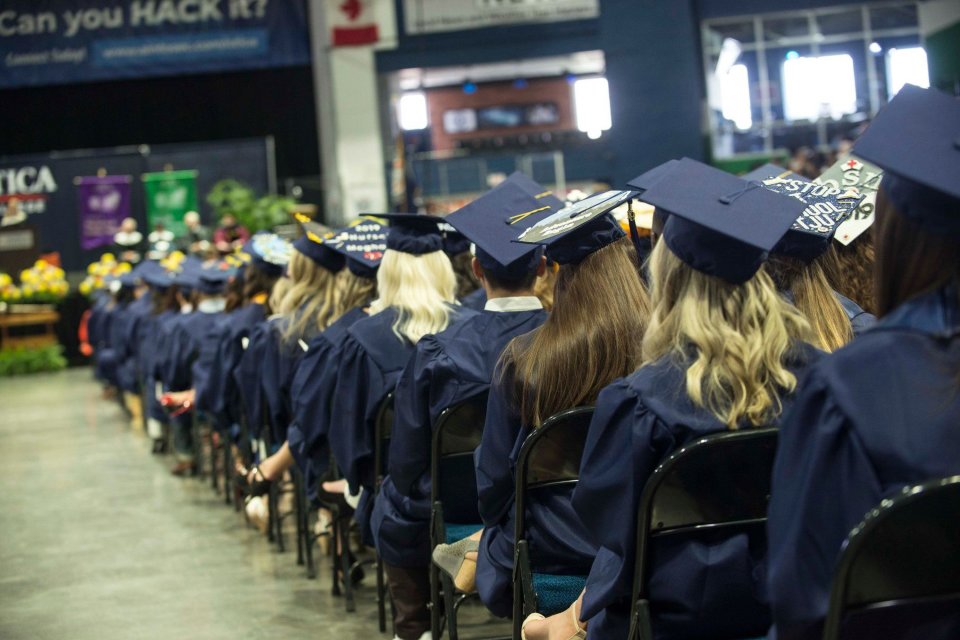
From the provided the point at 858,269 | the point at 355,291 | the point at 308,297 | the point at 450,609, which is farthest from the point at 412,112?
the point at 450,609

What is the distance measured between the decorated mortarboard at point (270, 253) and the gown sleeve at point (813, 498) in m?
4.71

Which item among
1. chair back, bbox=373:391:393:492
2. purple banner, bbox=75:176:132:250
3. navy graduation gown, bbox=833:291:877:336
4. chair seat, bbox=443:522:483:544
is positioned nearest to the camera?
navy graduation gown, bbox=833:291:877:336

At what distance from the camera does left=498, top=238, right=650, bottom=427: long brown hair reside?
8.75 ft

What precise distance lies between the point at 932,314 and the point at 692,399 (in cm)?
56

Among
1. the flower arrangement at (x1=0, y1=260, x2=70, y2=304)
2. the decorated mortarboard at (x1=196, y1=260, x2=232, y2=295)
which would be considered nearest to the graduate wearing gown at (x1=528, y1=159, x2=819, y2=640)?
the decorated mortarboard at (x1=196, y1=260, x2=232, y2=295)

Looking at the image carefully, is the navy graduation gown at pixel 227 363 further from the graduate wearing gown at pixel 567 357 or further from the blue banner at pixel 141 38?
the blue banner at pixel 141 38

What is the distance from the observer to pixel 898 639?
1604 millimetres

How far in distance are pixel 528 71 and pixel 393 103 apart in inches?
215

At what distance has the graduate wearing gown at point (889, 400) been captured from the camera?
149 centimetres

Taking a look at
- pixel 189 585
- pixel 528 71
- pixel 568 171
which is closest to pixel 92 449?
pixel 189 585

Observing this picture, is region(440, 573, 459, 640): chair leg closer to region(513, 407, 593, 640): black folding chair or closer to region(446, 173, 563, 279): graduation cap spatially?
region(513, 407, 593, 640): black folding chair

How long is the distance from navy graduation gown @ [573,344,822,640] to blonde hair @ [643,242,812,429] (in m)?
0.03

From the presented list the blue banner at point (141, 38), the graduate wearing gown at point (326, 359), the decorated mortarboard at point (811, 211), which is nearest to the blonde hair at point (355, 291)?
the graduate wearing gown at point (326, 359)

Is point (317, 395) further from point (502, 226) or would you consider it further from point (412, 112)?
point (412, 112)
